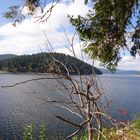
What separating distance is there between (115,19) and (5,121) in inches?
1129

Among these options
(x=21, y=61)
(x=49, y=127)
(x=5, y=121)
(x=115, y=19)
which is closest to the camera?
(x=115, y=19)

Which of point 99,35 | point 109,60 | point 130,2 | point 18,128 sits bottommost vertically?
point 18,128

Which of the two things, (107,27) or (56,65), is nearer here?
(56,65)

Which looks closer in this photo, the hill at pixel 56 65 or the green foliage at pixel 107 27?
the hill at pixel 56 65

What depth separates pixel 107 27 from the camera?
11070mm

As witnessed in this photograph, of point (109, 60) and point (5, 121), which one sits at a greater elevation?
point (109, 60)

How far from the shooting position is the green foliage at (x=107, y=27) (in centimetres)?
1053

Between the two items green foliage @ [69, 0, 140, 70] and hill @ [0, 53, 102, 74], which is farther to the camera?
green foliage @ [69, 0, 140, 70]

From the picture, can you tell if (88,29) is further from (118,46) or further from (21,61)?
(21,61)

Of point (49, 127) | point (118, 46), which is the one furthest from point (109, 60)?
point (49, 127)

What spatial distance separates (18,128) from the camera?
110 feet

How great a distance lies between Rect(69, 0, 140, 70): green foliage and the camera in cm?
1053

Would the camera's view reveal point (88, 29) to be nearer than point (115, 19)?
No

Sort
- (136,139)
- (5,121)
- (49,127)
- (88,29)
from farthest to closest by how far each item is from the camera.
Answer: (5,121)
(49,127)
(88,29)
(136,139)
